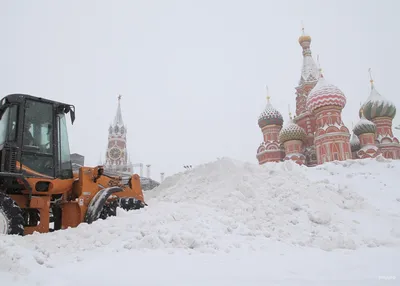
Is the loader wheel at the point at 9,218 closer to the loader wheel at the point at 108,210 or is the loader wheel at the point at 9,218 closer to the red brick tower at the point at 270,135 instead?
the loader wheel at the point at 108,210

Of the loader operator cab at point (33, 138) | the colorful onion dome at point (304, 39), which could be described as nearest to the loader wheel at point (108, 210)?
the loader operator cab at point (33, 138)

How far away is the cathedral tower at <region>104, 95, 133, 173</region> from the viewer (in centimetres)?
6215

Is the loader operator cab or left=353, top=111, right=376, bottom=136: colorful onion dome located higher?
left=353, top=111, right=376, bottom=136: colorful onion dome

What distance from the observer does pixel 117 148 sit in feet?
210

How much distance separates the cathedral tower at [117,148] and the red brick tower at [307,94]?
1469 inches

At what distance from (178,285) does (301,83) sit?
118 ft

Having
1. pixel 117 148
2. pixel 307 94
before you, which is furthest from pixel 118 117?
pixel 307 94

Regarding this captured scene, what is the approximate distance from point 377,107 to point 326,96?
26.0 ft

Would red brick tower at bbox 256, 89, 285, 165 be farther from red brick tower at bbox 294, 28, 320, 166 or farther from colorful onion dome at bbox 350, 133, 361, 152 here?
colorful onion dome at bbox 350, 133, 361, 152

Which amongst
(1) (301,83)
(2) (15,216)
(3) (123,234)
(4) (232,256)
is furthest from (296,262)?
(1) (301,83)

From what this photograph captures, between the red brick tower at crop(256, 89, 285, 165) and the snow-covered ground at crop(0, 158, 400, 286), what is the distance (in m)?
24.0

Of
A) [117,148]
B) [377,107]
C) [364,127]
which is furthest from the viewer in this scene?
[117,148]

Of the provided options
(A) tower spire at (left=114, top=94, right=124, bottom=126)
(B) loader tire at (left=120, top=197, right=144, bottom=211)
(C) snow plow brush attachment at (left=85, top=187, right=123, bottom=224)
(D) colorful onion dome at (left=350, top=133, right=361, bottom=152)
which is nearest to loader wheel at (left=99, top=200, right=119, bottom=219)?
(C) snow plow brush attachment at (left=85, top=187, right=123, bottom=224)

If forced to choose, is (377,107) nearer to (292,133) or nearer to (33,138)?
(292,133)
